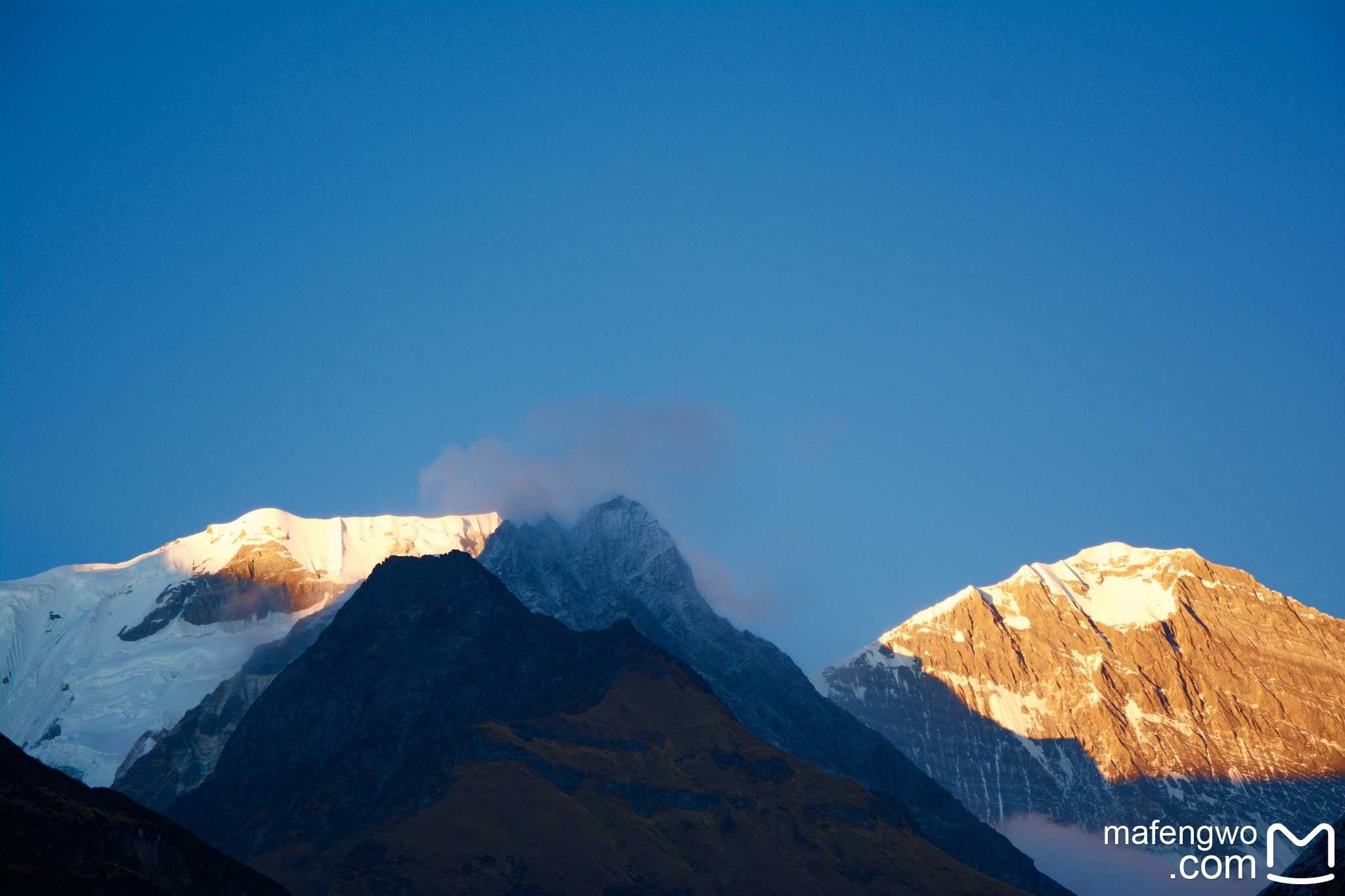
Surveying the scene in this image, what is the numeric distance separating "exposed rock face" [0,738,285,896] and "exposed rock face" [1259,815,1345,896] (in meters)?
127

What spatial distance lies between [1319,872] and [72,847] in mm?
140178

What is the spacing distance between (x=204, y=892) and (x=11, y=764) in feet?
99.4

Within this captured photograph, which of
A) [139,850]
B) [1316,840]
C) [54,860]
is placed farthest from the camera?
[139,850]

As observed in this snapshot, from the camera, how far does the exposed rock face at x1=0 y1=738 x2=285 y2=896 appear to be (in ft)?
545

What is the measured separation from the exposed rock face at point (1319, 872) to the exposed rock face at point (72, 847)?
127265 millimetres

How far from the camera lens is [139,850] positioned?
19375cm

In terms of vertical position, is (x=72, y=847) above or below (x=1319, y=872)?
below

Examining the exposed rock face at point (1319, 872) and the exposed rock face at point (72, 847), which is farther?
the exposed rock face at point (72, 847)

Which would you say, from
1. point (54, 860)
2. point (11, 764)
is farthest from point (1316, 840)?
point (11, 764)

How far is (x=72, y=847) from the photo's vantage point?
179 meters

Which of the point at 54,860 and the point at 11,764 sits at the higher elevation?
the point at 11,764

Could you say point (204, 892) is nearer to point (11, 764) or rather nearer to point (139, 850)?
point (139, 850)

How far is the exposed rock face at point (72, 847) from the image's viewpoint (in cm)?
16612

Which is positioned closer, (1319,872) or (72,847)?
(1319,872)
